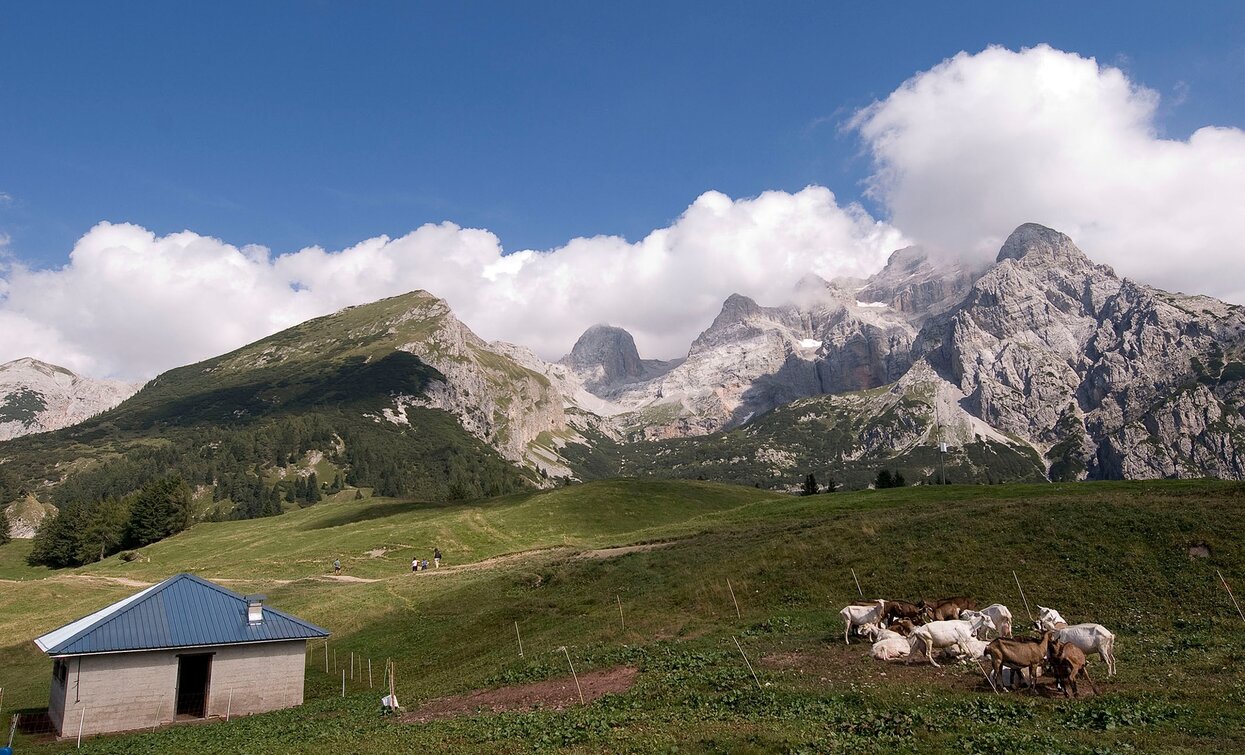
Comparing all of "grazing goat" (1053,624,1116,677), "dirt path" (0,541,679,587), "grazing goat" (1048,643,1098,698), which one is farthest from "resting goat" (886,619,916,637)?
"dirt path" (0,541,679,587)

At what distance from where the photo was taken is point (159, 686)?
39.0 meters

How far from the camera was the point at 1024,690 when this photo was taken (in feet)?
70.8

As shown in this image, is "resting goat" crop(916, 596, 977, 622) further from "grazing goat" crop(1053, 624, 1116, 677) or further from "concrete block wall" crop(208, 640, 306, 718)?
"concrete block wall" crop(208, 640, 306, 718)

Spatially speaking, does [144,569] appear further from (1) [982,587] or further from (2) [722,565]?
(1) [982,587]

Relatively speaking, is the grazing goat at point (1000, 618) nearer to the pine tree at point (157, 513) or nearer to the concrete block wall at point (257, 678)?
the concrete block wall at point (257, 678)

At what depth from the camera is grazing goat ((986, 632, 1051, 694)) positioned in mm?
21828

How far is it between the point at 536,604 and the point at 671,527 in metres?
38.0

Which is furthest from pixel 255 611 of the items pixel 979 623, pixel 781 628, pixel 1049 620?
pixel 1049 620

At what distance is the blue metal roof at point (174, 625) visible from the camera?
38188mm

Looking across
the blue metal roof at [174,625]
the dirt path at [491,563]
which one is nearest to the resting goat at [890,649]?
the blue metal roof at [174,625]

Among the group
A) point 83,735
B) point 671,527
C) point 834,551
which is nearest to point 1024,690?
point 834,551

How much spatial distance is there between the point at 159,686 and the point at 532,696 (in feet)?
83.3

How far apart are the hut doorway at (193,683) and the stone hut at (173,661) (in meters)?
0.06

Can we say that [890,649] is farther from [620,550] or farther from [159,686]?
[620,550]
